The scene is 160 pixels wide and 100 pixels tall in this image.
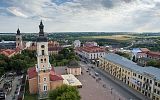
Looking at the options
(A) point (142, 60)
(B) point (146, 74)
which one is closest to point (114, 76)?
(B) point (146, 74)

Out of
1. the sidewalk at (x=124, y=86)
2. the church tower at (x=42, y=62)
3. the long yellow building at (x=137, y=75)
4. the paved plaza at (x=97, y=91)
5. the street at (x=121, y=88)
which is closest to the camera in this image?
the church tower at (x=42, y=62)

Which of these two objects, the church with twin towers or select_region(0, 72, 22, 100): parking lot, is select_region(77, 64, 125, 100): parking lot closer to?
the church with twin towers

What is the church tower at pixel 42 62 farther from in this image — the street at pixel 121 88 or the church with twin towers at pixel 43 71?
the street at pixel 121 88

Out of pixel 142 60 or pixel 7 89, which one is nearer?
pixel 7 89

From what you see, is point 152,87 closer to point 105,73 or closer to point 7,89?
point 105,73

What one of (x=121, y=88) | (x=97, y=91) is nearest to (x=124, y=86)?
(x=121, y=88)

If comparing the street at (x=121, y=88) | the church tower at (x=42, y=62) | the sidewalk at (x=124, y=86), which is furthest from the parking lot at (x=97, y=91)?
the church tower at (x=42, y=62)
